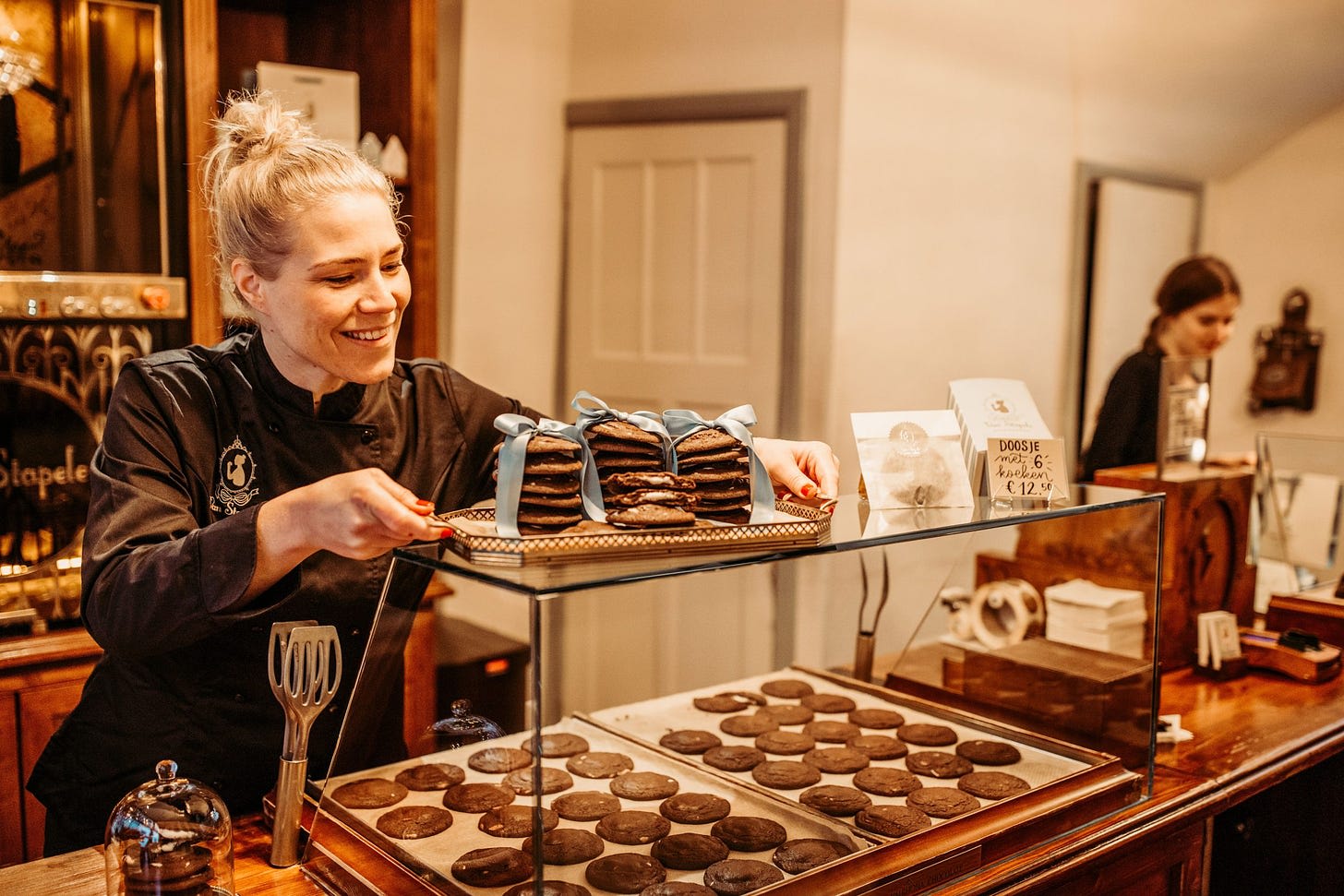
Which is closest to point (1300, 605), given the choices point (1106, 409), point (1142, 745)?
point (1106, 409)

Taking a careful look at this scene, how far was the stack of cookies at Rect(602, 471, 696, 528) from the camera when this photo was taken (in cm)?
138

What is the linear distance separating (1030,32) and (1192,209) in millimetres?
1648

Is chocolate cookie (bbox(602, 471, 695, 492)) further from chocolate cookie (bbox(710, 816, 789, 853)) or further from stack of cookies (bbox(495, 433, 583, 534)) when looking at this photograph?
chocolate cookie (bbox(710, 816, 789, 853))

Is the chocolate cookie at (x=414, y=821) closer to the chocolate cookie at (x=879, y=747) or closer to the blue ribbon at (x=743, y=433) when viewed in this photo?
the blue ribbon at (x=743, y=433)

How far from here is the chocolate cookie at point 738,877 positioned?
4.43 feet

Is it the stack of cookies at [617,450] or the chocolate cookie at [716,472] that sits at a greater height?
the stack of cookies at [617,450]

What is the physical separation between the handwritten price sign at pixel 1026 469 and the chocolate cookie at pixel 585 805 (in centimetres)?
77

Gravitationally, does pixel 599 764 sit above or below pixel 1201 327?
below

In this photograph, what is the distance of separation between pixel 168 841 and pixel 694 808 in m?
0.63

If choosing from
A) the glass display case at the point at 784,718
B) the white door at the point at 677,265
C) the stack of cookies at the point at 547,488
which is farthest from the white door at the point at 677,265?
the stack of cookies at the point at 547,488

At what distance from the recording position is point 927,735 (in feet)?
6.23

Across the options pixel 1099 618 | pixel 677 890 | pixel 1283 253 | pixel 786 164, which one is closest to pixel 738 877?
pixel 677 890

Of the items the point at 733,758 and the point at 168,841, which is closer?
the point at 168,841

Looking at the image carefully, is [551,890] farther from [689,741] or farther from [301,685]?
[689,741]
